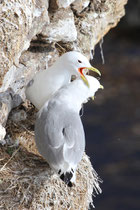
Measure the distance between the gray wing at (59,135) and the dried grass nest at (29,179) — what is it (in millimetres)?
156

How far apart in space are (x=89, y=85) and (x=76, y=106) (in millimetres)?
106

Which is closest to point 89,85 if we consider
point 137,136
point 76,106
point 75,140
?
point 76,106

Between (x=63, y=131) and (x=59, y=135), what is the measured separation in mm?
29

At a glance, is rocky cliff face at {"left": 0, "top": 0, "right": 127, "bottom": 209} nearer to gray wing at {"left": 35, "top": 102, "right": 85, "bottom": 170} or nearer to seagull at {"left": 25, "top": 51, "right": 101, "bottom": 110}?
seagull at {"left": 25, "top": 51, "right": 101, "bottom": 110}

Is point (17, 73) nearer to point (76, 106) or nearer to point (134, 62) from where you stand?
point (76, 106)

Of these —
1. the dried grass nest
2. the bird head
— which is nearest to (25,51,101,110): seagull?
the bird head

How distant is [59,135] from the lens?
5.81ft

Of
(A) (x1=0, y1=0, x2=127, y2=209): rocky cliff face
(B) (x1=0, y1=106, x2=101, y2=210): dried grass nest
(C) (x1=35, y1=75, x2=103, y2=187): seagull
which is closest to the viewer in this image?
(A) (x1=0, y1=0, x2=127, y2=209): rocky cliff face

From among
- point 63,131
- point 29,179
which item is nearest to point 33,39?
point 63,131

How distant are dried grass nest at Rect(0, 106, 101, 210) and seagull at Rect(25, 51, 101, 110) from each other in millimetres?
139

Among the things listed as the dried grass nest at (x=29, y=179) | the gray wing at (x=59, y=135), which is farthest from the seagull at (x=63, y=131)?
the dried grass nest at (x=29, y=179)

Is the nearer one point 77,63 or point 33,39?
point 77,63

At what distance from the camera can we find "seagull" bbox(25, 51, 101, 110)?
190 cm

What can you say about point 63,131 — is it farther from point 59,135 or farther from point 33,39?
point 33,39
